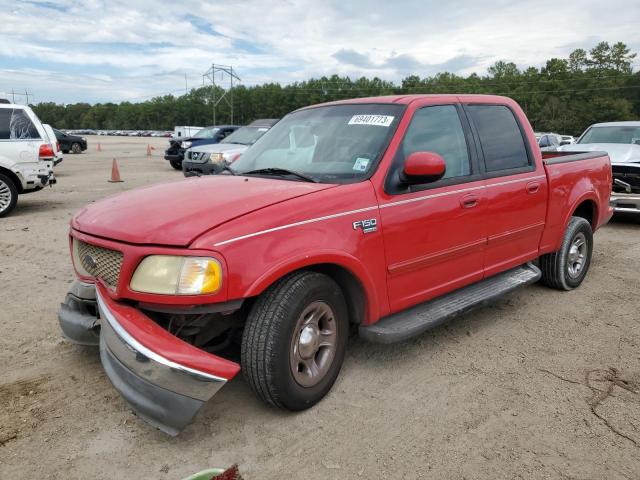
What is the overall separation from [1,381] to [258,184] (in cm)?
205

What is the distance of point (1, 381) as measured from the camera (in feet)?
10.7

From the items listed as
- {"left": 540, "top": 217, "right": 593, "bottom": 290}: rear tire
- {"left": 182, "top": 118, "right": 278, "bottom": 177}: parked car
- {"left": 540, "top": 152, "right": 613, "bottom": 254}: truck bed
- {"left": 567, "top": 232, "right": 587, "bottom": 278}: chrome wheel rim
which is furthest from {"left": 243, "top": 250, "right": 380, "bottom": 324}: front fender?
{"left": 182, "top": 118, "right": 278, "bottom": 177}: parked car

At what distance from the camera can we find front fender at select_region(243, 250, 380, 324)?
103 inches

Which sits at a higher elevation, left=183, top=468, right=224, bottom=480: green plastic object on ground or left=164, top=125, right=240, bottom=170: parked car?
left=164, top=125, right=240, bottom=170: parked car

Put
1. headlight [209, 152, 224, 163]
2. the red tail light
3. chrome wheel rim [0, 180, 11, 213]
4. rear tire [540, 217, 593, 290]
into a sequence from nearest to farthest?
rear tire [540, 217, 593, 290]
chrome wheel rim [0, 180, 11, 213]
the red tail light
headlight [209, 152, 224, 163]

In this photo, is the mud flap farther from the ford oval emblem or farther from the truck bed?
the truck bed

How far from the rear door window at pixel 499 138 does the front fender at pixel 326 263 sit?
5.25 feet

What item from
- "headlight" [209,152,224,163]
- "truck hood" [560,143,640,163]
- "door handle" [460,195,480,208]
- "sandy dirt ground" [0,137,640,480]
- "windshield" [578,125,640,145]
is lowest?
"sandy dirt ground" [0,137,640,480]

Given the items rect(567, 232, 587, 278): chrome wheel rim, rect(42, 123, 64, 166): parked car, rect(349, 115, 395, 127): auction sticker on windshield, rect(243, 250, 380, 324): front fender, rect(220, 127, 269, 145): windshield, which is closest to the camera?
rect(243, 250, 380, 324): front fender

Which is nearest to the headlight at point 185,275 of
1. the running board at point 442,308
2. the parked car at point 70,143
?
the running board at point 442,308

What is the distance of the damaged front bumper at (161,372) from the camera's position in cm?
239

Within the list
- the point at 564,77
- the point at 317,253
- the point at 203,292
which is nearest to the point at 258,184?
the point at 317,253

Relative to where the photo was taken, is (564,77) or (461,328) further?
(564,77)

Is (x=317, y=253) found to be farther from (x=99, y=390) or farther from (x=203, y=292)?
(x=99, y=390)
